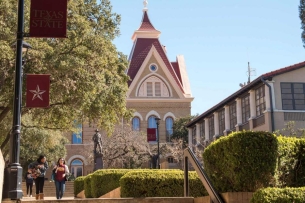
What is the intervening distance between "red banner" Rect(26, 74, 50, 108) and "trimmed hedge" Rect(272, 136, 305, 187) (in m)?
5.73

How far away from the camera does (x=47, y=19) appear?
10602 millimetres

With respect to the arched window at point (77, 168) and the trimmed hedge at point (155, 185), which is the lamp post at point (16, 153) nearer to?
the trimmed hedge at point (155, 185)

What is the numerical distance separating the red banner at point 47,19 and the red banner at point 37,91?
172 cm

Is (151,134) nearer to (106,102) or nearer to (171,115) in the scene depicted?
(171,115)

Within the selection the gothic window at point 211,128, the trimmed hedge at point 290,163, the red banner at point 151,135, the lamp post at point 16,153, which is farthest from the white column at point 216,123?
the lamp post at point 16,153

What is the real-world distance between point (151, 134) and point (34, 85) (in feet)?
89.8

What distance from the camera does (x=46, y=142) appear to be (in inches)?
1288

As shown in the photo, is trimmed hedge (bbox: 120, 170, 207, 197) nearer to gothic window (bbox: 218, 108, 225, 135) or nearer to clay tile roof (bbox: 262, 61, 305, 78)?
clay tile roof (bbox: 262, 61, 305, 78)

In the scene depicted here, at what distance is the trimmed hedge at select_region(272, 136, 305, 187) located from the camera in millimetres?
9062

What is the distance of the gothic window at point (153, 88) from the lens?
53.0 metres

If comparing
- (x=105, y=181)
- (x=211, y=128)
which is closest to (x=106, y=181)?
(x=105, y=181)

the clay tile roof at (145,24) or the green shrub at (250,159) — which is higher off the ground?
the clay tile roof at (145,24)

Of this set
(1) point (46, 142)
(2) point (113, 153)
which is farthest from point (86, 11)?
(2) point (113, 153)

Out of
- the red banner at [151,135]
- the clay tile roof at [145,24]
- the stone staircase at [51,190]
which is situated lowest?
the stone staircase at [51,190]
